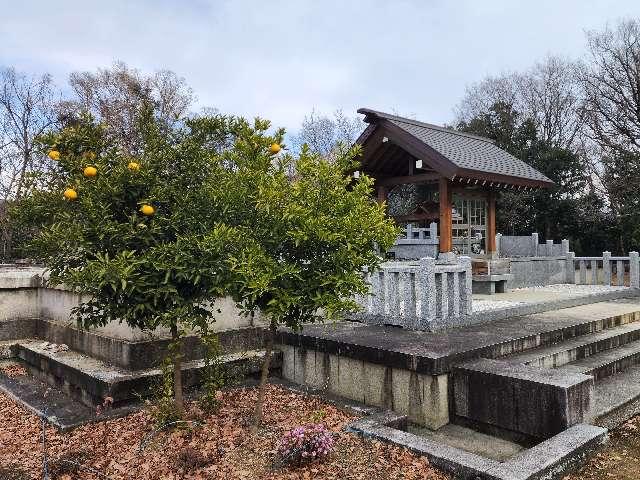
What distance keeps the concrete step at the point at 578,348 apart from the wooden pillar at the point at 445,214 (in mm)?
4370

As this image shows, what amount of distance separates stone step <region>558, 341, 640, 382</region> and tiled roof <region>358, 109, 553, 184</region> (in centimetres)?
530

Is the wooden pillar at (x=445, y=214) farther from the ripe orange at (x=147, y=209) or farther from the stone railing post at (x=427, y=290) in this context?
the ripe orange at (x=147, y=209)

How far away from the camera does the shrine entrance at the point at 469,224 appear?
12.9m

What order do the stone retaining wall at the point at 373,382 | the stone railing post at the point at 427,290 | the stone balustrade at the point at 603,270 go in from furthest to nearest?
1. the stone balustrade at the point at 603,270
2. the stone railing post at the point at 427,290
3. the stone retaining wall at the point at 373,382

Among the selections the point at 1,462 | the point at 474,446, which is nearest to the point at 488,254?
the point at 474,446

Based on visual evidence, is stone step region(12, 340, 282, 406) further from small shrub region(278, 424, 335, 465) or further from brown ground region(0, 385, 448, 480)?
small shrub region(278, 424, 335, 465)

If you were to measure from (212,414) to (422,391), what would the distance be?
227 centimetres

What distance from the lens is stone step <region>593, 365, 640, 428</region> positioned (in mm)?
4909

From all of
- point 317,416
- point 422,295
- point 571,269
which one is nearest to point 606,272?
point 571,269

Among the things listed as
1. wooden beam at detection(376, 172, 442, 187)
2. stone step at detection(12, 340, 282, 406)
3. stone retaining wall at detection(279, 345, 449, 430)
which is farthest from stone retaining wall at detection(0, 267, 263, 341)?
wooden beam at detection(376, 172, 442, 187)

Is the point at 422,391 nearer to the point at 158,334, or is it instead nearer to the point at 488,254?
the point at 158,334

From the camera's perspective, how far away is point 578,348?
6312 millimetres

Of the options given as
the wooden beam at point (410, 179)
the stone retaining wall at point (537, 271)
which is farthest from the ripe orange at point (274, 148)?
the stone retaining wall at point (537, 271)

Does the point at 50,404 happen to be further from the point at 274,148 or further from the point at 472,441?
the point at 472,441
